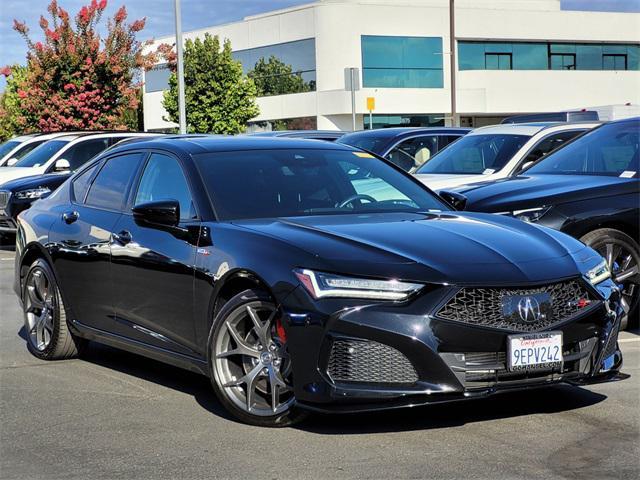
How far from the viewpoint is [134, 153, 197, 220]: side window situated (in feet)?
21.1

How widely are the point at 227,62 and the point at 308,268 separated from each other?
155ft

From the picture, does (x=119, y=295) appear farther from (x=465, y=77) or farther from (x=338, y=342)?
(x=465, y=77)

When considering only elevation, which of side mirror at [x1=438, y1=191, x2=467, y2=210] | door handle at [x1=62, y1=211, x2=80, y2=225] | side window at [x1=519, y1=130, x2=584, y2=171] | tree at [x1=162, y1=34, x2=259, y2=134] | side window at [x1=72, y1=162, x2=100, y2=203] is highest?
tree at [x1=162, y1=34, x2=259, y2=134]

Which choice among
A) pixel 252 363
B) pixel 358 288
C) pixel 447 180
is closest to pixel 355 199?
pixel 252 363

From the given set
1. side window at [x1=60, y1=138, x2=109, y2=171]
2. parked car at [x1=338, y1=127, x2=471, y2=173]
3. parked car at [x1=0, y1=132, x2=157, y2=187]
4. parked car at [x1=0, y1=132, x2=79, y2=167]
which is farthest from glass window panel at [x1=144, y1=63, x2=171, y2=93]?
parked car at [x1=338, y1=127, x2=471, y2=173]

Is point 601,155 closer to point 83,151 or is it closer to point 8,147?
point 83,151

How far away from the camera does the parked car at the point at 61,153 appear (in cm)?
1711

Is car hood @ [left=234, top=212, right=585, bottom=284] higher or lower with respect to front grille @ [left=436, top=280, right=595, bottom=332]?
higher

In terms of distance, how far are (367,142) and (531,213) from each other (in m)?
7.31

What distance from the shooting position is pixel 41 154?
1769 cm

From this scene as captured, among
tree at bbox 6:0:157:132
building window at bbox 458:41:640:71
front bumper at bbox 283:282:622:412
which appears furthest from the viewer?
building window at bbox 458:41:640:71

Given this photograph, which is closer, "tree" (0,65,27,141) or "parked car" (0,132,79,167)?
"parked car" (0,132,79,167)

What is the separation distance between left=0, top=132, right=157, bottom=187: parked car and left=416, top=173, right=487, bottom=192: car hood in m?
6.87

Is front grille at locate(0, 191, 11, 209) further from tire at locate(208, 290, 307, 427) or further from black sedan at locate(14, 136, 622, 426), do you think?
tire at locate(208, 290, 307, 427)
